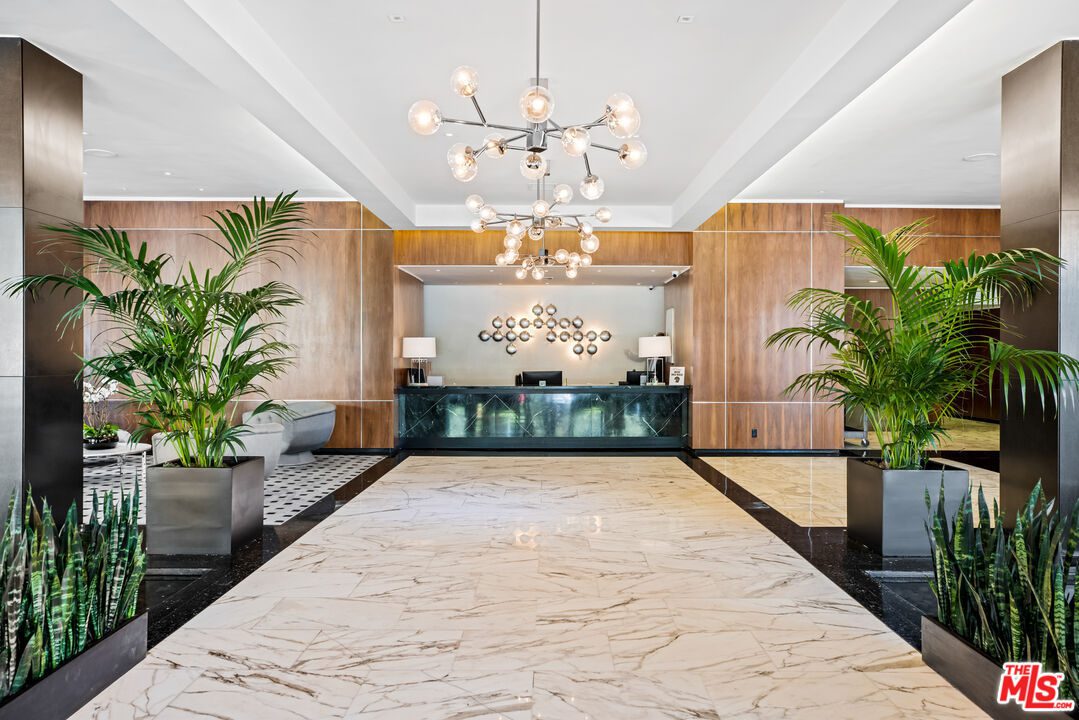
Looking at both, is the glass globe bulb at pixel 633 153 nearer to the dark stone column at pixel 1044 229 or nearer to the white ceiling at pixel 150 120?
the dark stone column at pixel 1044 229

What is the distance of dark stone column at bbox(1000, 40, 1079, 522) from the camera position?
382 centimetres

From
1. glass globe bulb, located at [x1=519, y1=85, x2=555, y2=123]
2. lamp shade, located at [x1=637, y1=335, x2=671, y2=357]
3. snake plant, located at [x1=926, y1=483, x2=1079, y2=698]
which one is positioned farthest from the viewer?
lamp shade, located at [x1=637, y1=335, x2=671, y2=357]

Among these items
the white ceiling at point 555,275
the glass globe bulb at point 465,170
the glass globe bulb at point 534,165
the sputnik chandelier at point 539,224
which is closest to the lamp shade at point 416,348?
the white ceiling at point 555,275

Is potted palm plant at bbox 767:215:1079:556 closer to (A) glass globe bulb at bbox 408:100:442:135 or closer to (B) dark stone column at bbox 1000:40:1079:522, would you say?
(B) dark stone column at bbox 1000:40:1079:522

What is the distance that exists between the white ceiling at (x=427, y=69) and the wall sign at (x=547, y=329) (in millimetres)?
4052

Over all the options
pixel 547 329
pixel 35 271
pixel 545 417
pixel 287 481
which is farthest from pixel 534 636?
pixel 547 329

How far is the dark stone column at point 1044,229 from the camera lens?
Answer: 3.82 m

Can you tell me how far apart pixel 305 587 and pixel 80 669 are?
135cm

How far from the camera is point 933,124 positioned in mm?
5520

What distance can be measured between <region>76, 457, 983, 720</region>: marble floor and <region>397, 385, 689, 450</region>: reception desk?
4.22 m

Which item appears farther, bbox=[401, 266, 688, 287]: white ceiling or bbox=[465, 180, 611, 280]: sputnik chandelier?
bbox=[401, 266, 688, 287]: white ceiling

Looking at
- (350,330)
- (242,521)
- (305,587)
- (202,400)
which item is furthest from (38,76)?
(350,330)

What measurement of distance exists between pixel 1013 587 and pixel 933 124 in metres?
4.75

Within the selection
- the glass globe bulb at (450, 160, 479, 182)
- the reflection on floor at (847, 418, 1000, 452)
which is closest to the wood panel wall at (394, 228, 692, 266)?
the reflection on floor at (847, 418, 1000, 452)
